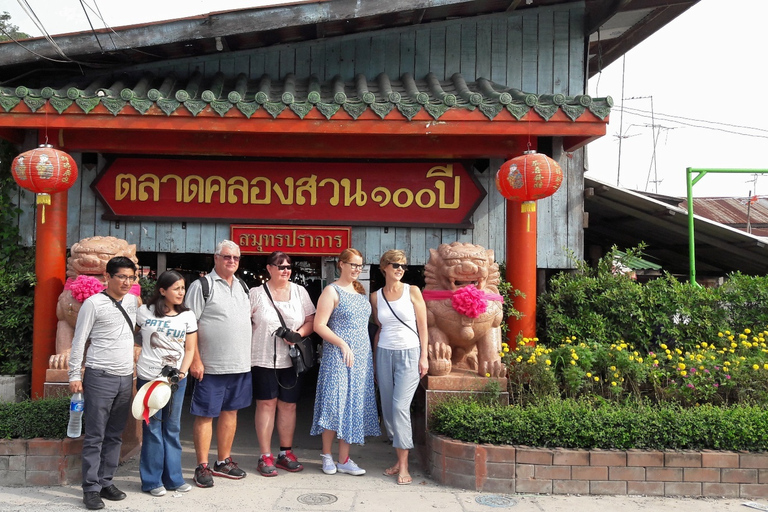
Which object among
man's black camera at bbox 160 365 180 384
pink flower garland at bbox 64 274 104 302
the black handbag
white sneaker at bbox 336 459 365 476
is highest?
pink flower garland at bbox 64 274 104 302

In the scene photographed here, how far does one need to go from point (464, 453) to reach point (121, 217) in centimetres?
429

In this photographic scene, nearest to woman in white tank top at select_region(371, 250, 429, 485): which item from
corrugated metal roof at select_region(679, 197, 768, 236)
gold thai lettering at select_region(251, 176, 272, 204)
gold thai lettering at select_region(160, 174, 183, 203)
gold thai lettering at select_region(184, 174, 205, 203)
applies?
gold thai lettering at select_region(251, 176, 272, 204)

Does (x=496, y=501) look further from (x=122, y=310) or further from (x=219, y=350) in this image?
(x=122, y=310)

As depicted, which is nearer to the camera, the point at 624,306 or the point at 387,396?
the point at 387,396

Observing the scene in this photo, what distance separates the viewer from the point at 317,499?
429 cm

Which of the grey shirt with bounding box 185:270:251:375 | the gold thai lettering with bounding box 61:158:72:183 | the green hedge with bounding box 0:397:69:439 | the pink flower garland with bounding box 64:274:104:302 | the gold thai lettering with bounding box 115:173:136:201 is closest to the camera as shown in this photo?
the grey shirt with bounding box 185:270:251:375

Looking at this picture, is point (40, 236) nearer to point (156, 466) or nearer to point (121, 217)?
point (121, 217)

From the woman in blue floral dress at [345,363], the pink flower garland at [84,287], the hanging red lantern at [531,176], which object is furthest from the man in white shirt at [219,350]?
the hanging red lantern at [531,176]

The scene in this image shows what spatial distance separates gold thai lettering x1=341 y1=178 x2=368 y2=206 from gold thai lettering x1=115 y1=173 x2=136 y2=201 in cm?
220

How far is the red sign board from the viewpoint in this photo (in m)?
6.51

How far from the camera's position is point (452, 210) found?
260 inches

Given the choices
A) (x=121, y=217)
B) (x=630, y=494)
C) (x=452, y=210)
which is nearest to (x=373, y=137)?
(x=452, y=210)

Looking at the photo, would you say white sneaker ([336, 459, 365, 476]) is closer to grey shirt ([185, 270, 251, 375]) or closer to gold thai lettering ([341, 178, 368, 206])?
grey shirt ([185, 270, 251, 375])

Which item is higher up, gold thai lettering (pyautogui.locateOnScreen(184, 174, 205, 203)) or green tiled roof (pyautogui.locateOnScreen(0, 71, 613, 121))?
green tiled roof (pyautogui.locateOnScreen(0, 71, 613, 121))
